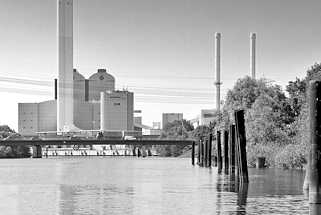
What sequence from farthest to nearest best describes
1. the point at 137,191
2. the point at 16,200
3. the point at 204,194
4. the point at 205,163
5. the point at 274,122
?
the point at 205,163
the point at 274,122
the point at 137,191
the point at 204,194
the point at 16,200

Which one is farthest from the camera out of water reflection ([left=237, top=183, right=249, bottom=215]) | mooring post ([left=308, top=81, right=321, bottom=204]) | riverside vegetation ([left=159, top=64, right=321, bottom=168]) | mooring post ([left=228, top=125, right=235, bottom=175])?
riverside vegetation ([left=159, top=64, right=321, bottom=168])

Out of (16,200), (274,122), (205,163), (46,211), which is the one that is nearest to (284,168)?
(274,122)

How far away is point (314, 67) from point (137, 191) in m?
63.3

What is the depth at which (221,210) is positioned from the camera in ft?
99.1

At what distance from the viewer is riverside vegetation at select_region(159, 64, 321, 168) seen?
68.2 m

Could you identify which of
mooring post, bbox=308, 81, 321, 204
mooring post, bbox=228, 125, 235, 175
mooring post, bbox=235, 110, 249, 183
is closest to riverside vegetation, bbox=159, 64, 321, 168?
mooring post, bbox=228, 125, 235, 175

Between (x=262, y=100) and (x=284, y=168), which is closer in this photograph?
(x=284, y=168)

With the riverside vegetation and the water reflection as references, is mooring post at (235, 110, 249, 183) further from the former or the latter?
the riverside vegetation

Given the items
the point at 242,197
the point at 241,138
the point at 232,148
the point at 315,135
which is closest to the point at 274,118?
the point at 232,148

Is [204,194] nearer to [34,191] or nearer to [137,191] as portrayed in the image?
[137,191]

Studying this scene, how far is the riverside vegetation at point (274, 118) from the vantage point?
224ft

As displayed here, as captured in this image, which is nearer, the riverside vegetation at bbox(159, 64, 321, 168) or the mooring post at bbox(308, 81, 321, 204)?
the mooring post at bbox(308, 81, 321, 204)

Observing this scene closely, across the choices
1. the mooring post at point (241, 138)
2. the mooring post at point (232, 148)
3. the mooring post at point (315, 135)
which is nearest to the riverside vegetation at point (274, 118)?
the mooring post at point (232, 148)

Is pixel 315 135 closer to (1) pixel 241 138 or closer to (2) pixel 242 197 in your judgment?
(2) pixel 242 197
